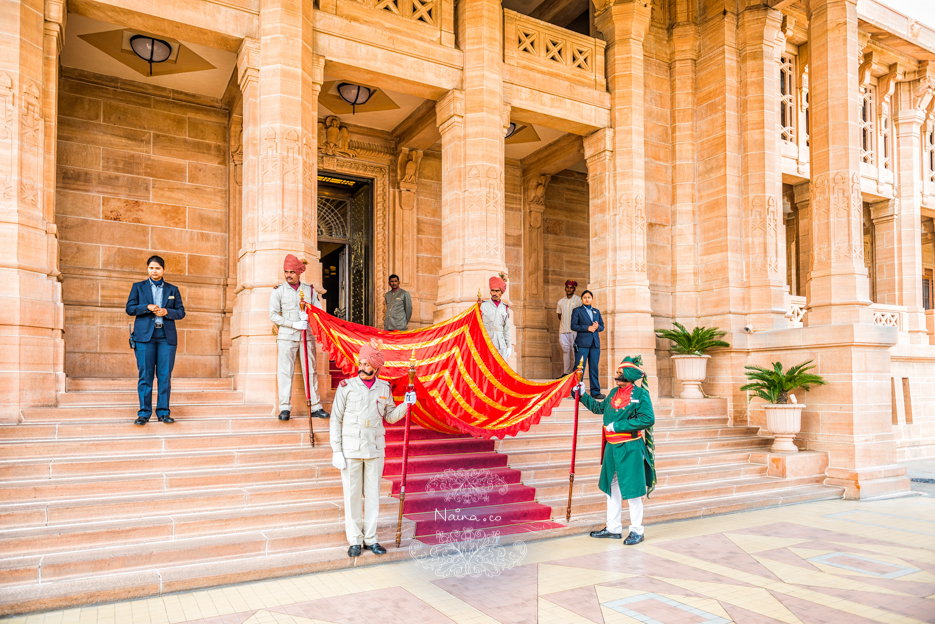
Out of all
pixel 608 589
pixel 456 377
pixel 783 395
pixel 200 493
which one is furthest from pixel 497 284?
pixel 783 395

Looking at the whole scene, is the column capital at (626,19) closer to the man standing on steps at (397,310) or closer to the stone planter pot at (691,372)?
the stone planter pot at (691,372)

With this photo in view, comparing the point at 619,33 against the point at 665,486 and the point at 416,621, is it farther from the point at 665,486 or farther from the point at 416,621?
the point at 416,621

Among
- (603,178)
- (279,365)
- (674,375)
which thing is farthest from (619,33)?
(279,365)

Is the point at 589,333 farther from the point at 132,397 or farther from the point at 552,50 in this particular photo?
the point at 132,397

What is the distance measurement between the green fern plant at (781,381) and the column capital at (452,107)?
670cm

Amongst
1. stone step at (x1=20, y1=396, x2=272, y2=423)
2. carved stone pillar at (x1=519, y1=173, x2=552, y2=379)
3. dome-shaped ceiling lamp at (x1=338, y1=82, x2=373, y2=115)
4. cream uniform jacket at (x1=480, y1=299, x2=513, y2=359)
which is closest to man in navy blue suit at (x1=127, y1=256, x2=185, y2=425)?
stone step at (x1=20, y1=396, x2=272, y2=423)

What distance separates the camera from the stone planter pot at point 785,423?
10578 millimetres

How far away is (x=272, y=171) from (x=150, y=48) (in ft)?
10.3

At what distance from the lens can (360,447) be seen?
6.01 meters

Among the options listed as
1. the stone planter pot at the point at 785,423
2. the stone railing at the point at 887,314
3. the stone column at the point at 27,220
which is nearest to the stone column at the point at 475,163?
the stone planter pot at the point at 785,423

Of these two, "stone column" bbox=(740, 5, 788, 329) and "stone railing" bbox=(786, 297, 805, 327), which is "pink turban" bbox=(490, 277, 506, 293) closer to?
"stone column" bbox=(740, 5, 788, 329)

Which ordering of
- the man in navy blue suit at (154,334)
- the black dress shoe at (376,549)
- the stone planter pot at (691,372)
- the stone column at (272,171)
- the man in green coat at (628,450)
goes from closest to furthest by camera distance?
the black dress shoe at (376,549) < the man in green coat at (628,450) < the man in navy blue suit at (154,334) < the stone column at (272,171) < the stone planter pot at (691,372)

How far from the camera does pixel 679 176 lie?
1383cm

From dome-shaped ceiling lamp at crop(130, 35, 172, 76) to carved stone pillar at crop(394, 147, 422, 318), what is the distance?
497cm
